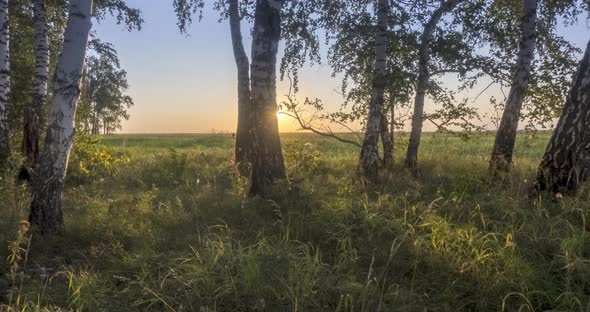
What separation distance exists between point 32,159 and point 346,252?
28.6ft

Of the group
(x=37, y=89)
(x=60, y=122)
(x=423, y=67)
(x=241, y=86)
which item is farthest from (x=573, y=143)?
(x=37, y=89)

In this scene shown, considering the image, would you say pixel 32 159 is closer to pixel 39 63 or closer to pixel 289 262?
pixel 39 63

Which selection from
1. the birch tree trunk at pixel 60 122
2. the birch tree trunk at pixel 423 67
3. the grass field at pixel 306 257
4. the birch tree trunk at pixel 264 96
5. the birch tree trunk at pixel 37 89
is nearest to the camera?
the grass field at pixel 306 257

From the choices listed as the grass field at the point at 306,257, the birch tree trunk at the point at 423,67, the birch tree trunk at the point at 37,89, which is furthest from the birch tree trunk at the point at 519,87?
the birch tree trunk at the point at 37,89

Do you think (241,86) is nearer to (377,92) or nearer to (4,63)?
(377,92)

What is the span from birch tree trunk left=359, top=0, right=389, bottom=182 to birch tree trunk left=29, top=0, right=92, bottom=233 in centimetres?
597

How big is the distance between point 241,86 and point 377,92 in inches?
158

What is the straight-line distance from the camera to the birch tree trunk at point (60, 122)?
4902mm

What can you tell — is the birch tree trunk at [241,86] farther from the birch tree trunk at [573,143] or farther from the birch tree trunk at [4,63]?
the birch tree trunk at [573,143]

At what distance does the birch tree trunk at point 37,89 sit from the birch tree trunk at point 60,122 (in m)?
5.16

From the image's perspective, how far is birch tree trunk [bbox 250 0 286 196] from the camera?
279 inches

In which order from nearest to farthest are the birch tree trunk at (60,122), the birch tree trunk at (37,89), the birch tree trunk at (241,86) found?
the birch tree trunk at (60,122) < the birch tree trunk at (37,89) < the birch tree trunk at (241,86)

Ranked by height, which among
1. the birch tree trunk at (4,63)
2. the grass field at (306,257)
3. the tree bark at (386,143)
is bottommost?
the grass field at (306,257)

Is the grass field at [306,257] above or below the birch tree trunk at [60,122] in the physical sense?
below
